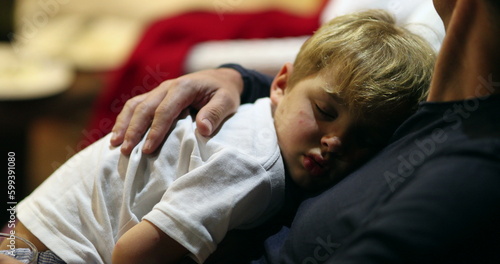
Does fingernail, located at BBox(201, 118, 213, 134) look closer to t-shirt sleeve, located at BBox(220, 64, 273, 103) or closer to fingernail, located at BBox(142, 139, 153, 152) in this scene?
fingernail, located at BBox(142, 139, 153, 152)

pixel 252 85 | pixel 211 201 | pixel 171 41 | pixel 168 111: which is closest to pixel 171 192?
pixel 211 201

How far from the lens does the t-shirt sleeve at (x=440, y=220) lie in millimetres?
645

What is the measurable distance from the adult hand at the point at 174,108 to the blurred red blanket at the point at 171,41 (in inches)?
26.3


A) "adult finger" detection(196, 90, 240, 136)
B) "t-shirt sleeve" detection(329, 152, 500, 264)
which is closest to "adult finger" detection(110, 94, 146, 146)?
"adult finger" detection(196, 90, 240, 136)

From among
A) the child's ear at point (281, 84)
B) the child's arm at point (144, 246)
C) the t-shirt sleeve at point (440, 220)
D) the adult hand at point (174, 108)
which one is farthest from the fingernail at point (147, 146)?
the t-shirt sleeve at point (440, 220)

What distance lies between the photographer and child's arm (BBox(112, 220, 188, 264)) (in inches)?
32.0

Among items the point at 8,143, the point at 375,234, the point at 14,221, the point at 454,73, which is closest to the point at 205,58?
the point at 8,143

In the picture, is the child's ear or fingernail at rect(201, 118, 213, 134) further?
the child's ear

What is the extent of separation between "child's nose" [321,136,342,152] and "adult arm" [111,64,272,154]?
7.2 inches

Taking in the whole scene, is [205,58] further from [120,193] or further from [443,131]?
[443,131]

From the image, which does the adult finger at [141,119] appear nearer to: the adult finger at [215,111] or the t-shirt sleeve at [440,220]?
the adult finger at [215,111]

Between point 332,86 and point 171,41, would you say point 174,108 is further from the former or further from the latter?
point 171,41

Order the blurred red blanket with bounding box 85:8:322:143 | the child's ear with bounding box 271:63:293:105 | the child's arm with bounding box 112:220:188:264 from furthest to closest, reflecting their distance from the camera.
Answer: the blurred red blanket with bounding box 85:8:322:143
the child's ear with bounding box 271:63:293:105
the child's arm with bounding box 112:220:188:264

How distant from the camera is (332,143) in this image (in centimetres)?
91
